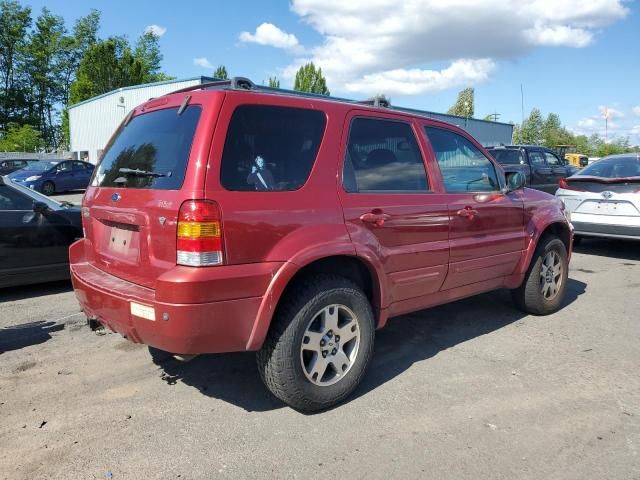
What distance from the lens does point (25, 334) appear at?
15.0ft

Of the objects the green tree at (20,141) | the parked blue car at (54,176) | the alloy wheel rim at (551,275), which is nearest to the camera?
the alloy wheel rim at (551,275)

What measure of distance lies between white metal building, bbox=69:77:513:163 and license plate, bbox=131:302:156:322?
69.6 feet

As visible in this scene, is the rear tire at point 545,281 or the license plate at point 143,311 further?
the rear tire at point 545,281

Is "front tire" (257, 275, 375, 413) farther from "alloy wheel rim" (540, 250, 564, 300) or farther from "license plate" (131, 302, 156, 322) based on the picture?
"alloy wheel rim" (540, 250, 564, 300)

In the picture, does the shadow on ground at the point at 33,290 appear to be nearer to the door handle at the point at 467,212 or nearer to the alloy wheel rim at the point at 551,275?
the door handle at the point at 467,212

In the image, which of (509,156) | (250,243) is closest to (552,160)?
(509,156)

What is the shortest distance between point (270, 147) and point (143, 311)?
3.77ft

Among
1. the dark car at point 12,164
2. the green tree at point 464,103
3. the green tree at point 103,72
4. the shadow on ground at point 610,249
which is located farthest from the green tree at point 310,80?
the shadow on ground at point 610,249

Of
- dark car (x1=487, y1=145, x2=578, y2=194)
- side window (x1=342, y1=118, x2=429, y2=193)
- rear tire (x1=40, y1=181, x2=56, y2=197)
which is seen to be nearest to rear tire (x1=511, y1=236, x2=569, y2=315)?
side window (x1=342, y1=118, x2=429, y2=193)

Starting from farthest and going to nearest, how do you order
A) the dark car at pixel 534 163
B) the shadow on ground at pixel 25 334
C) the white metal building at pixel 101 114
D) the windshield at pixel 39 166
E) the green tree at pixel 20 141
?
the green tree at pixel 20 141, the white metal building at pixel 101 114, the windshield at pixel 39 166, the dark car at pixel 534 163, the shadow on ground at pixel 25 334

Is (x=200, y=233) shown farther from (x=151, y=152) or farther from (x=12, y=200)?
(x=12, y=200)

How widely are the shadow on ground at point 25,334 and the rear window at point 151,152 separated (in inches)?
64.9

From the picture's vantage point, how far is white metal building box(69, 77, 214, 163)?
2682 cm

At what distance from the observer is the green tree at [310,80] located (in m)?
79.0
